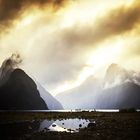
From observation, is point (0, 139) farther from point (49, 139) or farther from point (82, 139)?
point (82, 139)

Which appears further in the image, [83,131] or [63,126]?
[63,126]

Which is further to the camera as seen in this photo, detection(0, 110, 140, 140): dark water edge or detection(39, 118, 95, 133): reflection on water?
detection(39, 118, 95, 133): reflection on water

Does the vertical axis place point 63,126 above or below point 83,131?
above

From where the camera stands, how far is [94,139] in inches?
1127

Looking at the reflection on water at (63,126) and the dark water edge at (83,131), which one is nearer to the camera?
the dark water edge at (83,131)

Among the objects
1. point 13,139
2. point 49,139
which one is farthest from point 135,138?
point 13,139

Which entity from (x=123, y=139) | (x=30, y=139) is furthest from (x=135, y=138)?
(x=30, y=139)

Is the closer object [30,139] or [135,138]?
[135,138]

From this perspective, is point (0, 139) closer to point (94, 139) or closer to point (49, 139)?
point (49, 139)

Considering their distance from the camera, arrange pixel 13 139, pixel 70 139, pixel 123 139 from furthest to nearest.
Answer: pixel 13 139 → pixel 70 139 → pixel 123 139

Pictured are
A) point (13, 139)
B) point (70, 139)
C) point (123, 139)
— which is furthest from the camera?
point (13, 139)

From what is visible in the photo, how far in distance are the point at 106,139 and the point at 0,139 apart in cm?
1328

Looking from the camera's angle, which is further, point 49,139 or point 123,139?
point 49,139

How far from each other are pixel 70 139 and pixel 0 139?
931 centimetres
